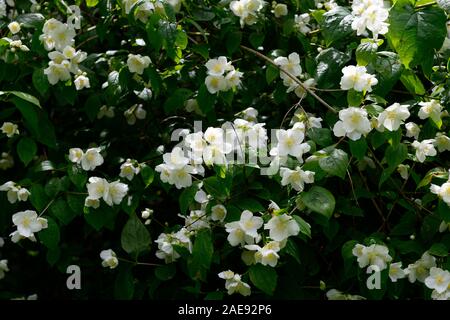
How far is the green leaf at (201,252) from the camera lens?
5.43ft

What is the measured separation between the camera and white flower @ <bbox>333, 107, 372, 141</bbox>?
1659 mm

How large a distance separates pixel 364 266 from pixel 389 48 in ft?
2.08

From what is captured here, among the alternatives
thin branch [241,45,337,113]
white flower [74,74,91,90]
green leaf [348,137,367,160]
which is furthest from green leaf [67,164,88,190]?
green leaf [348,137,367,160]

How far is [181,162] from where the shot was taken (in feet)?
5.48

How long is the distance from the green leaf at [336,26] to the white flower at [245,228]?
53 cm

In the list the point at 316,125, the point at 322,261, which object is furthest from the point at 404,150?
the point at 322,261

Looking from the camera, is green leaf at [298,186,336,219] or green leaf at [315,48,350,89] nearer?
green leaf at [298,186,336,219]

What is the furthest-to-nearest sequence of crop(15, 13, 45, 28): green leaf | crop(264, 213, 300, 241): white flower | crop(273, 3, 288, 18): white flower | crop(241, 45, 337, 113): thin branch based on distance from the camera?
crop(273, 3, 288, 18): white flower, crop(15, 13, 45, 28): green leaf, crop(241, 45, 337, 113): thin branch, crop(264, 213, 300, 241): white flower

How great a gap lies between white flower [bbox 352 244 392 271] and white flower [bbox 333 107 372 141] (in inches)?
11.0

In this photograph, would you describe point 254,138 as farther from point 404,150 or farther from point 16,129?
point 16,129

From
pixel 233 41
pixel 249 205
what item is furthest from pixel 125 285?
pixel 233 41

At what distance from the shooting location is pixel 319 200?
1644 millimetres

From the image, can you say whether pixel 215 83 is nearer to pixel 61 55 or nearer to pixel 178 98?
pixel 178 98

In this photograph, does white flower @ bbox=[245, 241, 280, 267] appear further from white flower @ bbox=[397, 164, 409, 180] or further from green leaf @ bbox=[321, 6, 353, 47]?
green leaf @ bbox=[321, 6, 353, 47]
